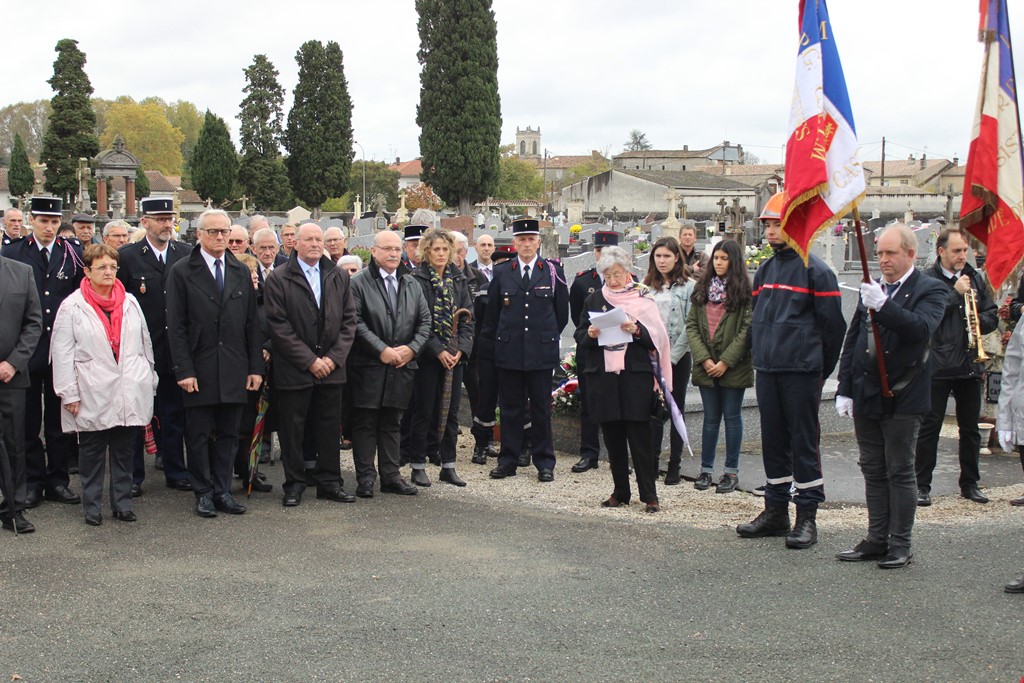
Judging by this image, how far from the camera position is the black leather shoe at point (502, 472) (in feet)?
28.8

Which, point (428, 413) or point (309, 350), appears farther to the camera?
point (428, 413)

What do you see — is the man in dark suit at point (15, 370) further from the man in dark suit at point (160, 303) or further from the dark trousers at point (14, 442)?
the man in dark suit at point (160, 303)

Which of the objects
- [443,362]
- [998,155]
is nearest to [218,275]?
[443,362]

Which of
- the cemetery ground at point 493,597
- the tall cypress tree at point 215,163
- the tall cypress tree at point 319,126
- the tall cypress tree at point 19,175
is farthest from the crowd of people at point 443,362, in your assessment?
the tall cypress tree at point 19,175

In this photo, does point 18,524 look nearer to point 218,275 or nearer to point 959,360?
point 218,275

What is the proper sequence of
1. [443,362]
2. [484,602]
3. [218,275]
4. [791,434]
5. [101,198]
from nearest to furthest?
[484,602]
[791,434]
[218,275]
[443,362]
[101,198]

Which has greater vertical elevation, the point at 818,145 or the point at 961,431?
the point at 818,145

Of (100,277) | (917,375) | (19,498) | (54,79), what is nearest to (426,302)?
(100,277)

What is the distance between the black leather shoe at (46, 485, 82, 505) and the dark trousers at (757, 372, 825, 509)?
188 inches

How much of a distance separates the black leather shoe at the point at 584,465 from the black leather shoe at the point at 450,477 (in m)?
1.07

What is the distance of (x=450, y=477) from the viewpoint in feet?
27.9

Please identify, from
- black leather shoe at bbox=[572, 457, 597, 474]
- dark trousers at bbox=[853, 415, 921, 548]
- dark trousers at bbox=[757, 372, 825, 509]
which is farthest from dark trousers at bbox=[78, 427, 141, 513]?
dark trousers at bbox=[853, 415, 921, 548]

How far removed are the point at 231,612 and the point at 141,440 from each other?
10.1 feet

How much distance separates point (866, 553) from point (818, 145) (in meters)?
2.39
